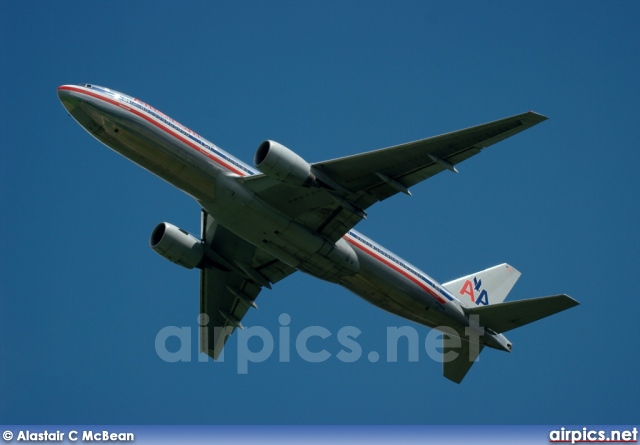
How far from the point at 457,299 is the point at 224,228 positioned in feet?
37.7

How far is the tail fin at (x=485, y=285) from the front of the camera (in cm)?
4603

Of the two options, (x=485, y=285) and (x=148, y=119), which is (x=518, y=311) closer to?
(x=485, y=285)

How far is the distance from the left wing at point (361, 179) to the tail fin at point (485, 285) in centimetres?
929

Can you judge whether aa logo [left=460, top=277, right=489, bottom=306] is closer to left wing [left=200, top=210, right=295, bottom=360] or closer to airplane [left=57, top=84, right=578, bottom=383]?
airplane [left=57, top=84, right=578, bottom=383]

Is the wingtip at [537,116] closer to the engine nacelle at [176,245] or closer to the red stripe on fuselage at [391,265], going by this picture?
the red stripe on fuselage at [391,265]

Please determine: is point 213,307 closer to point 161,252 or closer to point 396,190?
point 161,252

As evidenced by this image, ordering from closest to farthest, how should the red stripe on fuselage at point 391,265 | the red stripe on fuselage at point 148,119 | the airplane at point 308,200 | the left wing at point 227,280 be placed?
the airplane at point 308,200
the red stripe on fuselage at point 148,119
the red stripe on fuselage at point 391,265
the left wing at point 227,280

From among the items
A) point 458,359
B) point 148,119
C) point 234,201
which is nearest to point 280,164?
point 234,201

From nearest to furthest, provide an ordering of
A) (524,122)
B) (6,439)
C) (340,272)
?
(6,439) < (524,122) < (340,272)

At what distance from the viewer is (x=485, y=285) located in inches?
1860

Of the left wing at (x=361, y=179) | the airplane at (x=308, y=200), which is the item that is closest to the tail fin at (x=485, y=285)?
the airplane at (x=308, y=200)

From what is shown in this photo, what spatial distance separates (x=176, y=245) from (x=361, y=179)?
10.1 meters

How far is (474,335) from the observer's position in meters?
43.4

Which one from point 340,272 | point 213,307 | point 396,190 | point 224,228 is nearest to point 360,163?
point 396,190
